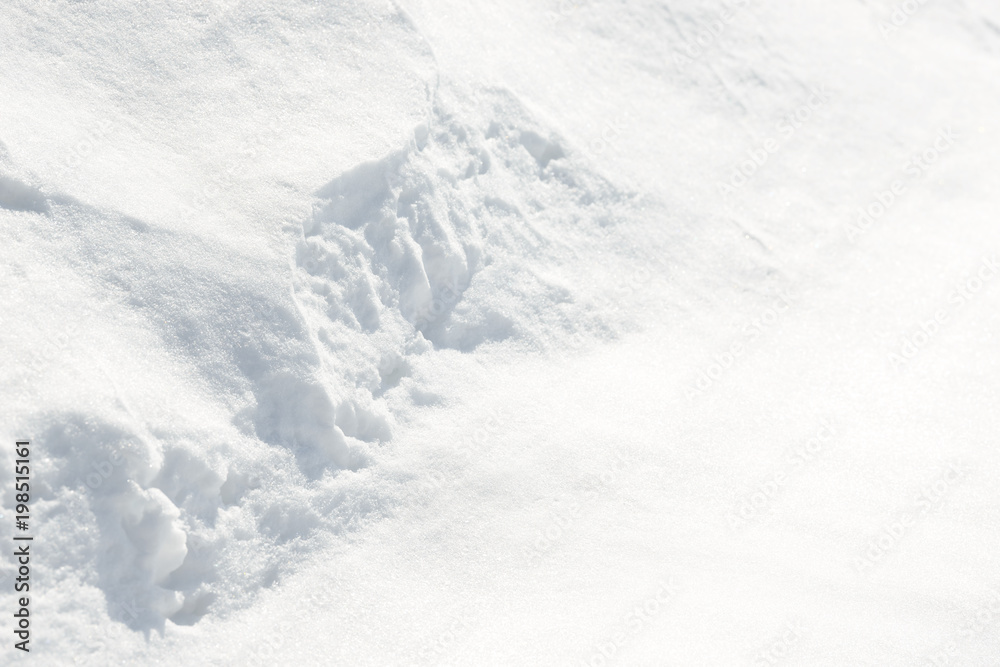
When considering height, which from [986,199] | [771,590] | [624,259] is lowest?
[771,590]

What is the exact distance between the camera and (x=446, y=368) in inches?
214

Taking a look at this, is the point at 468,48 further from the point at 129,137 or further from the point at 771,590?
the point at 771,590

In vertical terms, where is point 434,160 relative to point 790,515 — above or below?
above

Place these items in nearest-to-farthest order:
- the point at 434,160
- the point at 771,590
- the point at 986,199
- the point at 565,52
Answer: the point at 771,590, the point at 434,160, the point at 565,52, the point at 986,199

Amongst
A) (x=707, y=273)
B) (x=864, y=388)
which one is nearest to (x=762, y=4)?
(x=707, y=273)

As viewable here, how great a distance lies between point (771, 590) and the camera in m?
4.93

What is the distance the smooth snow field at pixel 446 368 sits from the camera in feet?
13.4

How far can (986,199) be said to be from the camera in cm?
828

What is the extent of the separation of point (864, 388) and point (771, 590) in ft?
7.33

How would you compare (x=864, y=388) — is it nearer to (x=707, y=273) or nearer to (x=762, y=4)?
(x=707, y=273)

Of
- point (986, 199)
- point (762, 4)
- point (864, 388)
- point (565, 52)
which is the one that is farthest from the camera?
point (762, 4)

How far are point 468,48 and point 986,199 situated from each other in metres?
5.83

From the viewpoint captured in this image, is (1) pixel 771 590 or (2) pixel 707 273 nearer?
(1) pixel 771 590

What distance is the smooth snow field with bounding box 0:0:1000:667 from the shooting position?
4.10 meters
